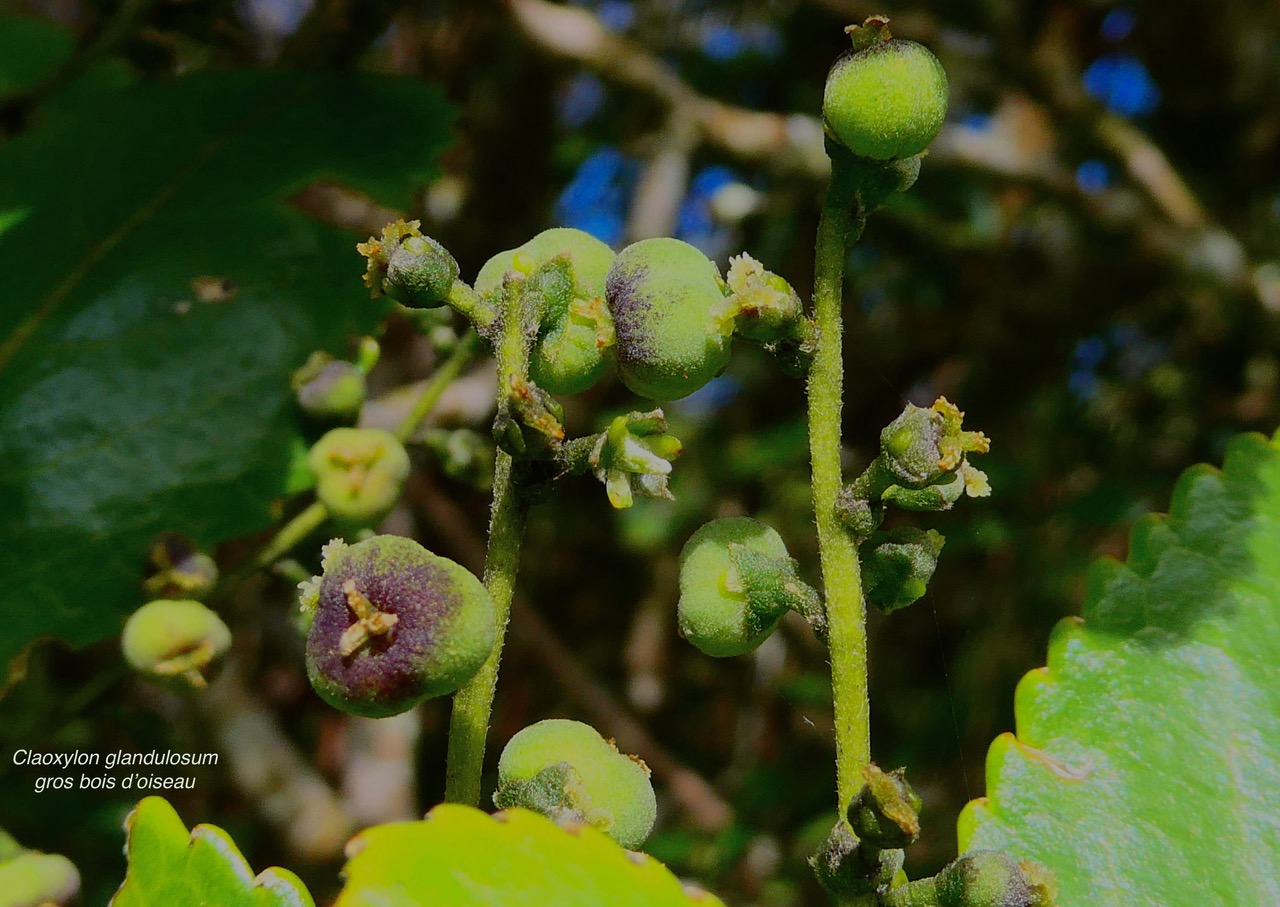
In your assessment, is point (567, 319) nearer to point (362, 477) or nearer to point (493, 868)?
point (493, 868)

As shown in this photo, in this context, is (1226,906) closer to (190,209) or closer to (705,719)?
(190,209)

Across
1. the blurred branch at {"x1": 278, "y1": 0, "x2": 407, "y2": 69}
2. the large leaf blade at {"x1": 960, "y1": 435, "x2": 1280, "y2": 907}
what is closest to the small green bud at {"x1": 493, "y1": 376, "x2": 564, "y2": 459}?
the large leaf blade at {"x1": 960, "y1": 435, "x2": 1280, "y2": 907}

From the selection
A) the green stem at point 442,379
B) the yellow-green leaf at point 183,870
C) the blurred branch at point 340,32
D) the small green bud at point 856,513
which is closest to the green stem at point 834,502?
the small green bud at point 856,513

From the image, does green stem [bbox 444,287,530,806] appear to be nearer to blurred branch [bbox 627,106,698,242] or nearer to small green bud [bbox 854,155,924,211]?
small green bud [bbox 854,155,924,211]

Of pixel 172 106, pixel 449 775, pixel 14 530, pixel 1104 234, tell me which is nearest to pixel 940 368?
pixel 1104 234

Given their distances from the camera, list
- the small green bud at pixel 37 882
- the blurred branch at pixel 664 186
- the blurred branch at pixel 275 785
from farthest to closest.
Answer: the blurred branch at pixel 664 186
the blurred branch at pixel 275 785
the small green bud at pixel 37 882

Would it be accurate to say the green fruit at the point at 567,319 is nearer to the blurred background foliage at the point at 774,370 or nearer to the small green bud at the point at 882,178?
the small green bud at the point at 882,178
